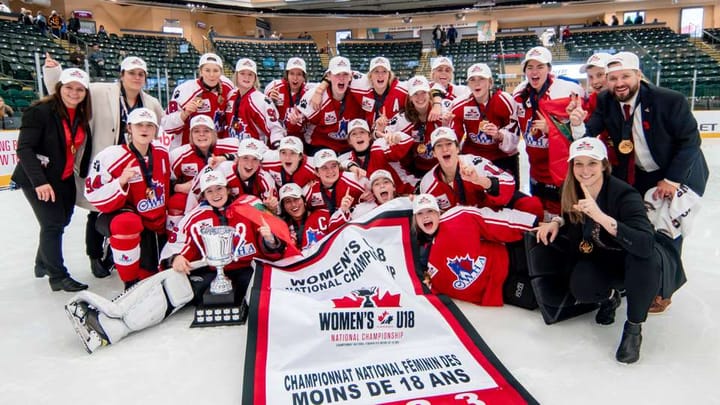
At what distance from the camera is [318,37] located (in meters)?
24.7

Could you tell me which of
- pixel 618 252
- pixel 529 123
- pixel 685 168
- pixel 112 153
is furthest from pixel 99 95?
pixel 685 168

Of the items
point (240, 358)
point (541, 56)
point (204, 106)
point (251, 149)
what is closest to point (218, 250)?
point (240, 358)

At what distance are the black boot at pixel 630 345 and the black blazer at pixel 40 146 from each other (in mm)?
3364

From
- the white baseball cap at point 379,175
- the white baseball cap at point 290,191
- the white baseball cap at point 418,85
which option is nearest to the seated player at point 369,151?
the white baseball cap at point 379,175

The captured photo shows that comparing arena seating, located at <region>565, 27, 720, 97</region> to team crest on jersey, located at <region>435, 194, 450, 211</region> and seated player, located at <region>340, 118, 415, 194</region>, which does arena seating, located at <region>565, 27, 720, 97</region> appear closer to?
seated player, located at <region>340, 118, 415, 194</region>

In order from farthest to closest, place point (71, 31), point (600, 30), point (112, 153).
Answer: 1. point (600, 30)
2. point (71, 31)
3. point (112, 153)

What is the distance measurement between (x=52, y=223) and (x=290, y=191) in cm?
154

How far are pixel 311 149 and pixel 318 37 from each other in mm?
21742

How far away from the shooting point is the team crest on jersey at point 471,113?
12.5 feet

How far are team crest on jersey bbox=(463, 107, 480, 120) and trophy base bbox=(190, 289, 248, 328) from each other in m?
2.21

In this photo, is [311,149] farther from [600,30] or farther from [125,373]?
[600,30]

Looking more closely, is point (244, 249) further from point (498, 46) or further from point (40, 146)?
point (498, 46)

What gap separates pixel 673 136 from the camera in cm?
259

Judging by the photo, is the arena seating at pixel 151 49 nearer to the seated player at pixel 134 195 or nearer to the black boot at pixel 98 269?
the black boot at pixel 98 269
